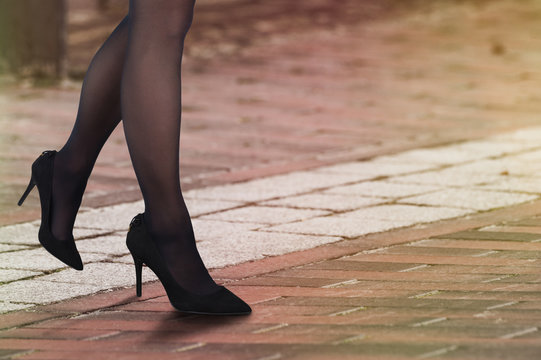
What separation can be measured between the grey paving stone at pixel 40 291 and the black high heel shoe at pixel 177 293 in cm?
25

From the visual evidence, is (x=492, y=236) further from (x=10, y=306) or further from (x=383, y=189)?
(x=10, y=306)

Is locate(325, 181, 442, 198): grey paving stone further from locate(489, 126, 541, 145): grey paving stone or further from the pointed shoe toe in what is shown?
the pointed shoe toe

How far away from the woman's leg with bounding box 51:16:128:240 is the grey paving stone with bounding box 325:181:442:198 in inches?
65.7

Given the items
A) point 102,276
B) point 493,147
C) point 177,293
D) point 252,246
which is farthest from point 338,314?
point 493,147

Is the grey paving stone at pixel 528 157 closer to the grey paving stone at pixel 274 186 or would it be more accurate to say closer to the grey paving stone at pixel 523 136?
the grey paving stone at pixel 523 136

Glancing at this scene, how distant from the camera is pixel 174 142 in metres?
3.13

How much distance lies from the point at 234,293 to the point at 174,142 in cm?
45

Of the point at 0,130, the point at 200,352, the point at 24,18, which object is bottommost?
the point at 200,352

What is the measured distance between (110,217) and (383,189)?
3.76 ft

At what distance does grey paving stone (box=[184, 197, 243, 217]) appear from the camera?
4572 millimetres

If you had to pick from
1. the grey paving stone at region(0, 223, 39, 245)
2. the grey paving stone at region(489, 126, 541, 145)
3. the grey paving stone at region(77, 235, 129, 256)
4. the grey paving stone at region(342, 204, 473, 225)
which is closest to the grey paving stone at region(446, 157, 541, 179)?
→ the grey paving stone at region(489, 126, 541, 145)

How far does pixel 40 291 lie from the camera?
3.35 meters

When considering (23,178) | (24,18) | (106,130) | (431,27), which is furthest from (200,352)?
(431,27)

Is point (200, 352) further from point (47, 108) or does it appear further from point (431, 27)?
point (431, 27)
